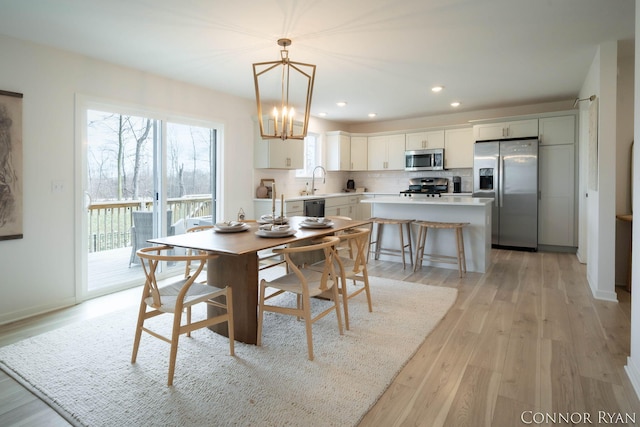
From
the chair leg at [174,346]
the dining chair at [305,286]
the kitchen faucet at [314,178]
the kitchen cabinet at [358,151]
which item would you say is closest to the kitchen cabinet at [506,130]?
the kitchen cabinet at [358,151]

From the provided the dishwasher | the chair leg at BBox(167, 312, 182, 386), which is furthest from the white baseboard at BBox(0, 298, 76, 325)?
the dishwasher

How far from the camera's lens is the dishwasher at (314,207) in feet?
19.4

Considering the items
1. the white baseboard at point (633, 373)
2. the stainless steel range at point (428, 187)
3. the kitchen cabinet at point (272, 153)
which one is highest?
the kitchen cabinet at point (272, 153)

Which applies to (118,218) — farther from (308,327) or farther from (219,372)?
(308,327)

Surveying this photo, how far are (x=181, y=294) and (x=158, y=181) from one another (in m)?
2.71

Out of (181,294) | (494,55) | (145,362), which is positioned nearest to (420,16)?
(494,55)

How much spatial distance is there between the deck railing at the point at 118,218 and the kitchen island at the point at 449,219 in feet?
8.61

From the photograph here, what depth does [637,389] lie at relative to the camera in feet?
6.39

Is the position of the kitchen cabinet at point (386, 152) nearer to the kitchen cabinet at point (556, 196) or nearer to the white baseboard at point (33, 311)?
the kitchen cabinet at point (556, 196)

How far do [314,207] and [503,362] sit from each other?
4.10 meters

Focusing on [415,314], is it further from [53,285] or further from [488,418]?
[53,285]

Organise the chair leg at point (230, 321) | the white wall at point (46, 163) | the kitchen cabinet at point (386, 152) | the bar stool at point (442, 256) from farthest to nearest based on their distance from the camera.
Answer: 1. the kitchen cabinet at point (386, 152)
2. the bar stool at point (442, 256)
3. the white wall at point (46, 163)
4. the chair leg at point (230, 321)

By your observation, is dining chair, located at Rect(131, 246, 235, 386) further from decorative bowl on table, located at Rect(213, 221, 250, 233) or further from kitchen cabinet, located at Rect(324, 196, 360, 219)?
kitchen cabinet, located at Rect(324, 196, 360, 219)

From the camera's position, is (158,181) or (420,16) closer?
(420,16)
